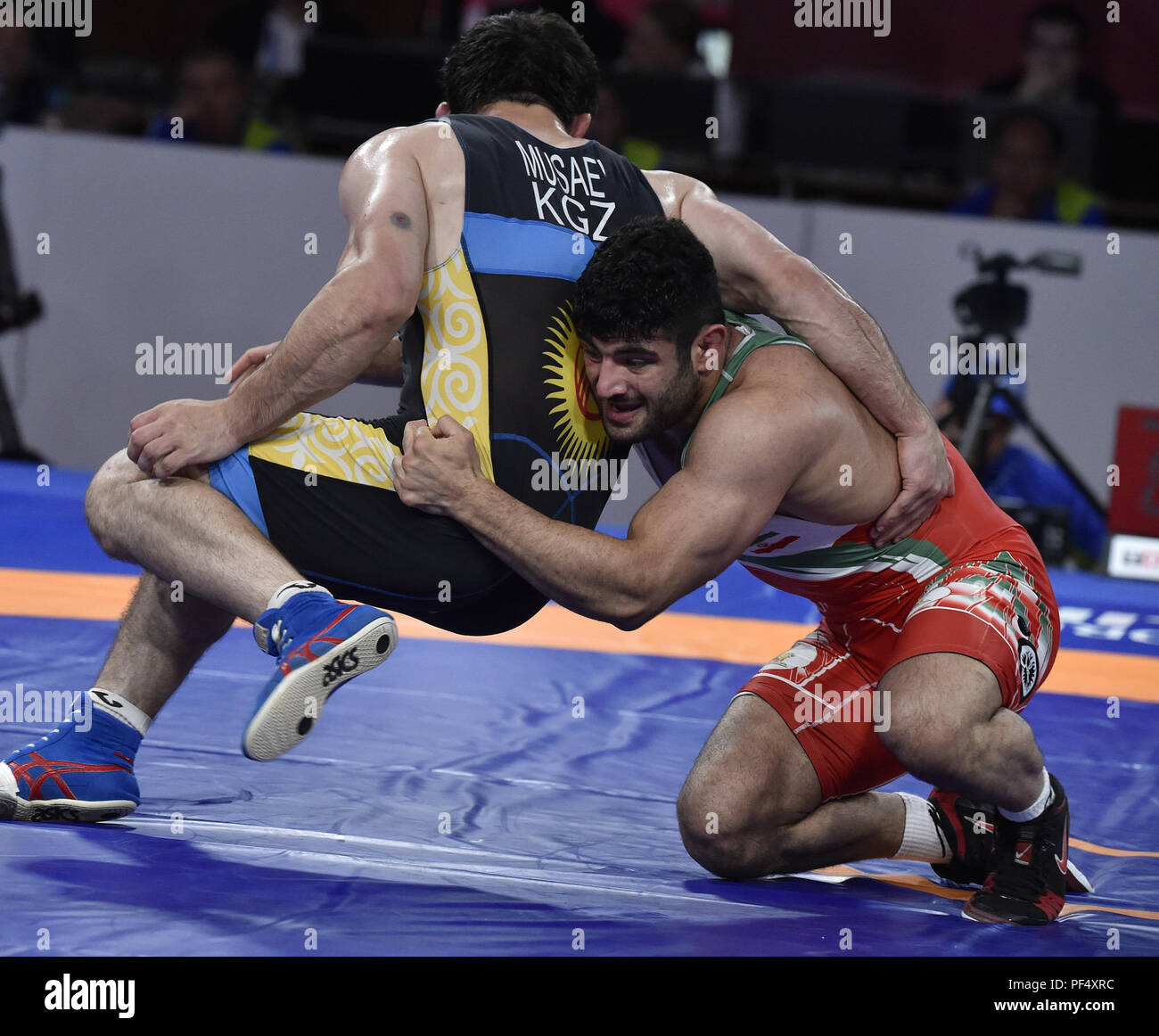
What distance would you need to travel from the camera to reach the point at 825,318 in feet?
8.34

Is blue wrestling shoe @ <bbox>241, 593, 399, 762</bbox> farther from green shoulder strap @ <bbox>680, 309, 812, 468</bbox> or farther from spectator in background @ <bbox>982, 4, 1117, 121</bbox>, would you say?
spectator in background @ <bbox>982, 4, 1117, 121</bbox>

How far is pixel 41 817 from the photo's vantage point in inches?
92.0

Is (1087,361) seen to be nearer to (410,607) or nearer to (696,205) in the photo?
(696,205)

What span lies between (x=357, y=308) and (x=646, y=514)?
566mm

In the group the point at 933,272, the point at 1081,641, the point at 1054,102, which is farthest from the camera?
the point at 1054,102

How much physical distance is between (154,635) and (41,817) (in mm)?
338

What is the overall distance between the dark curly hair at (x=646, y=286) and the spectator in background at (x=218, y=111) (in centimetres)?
462

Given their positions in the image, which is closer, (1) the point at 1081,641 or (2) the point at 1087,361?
(1) the point at 1081,641

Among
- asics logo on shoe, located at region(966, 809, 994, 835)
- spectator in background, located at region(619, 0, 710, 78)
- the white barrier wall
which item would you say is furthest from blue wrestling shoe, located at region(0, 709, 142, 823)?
spectator in background, located at region(619, 0, 710, 78)

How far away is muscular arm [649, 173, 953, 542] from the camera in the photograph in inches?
100.0

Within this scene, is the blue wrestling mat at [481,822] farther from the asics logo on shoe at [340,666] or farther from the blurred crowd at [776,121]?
the blurred crowd at [776,121]

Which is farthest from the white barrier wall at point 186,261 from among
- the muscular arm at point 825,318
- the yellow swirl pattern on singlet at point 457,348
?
the yellow swirl pattern on singlet at point 457,348

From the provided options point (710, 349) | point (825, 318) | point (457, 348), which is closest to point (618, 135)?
point (825, 318)

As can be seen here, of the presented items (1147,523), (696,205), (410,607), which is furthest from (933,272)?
(410,607)
